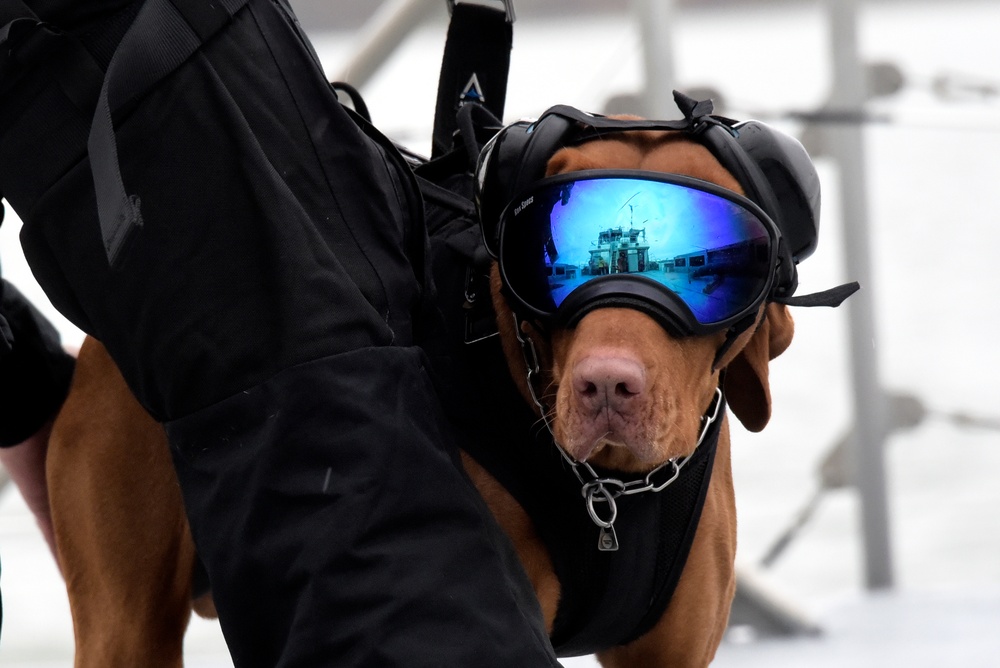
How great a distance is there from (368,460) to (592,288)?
435 mm

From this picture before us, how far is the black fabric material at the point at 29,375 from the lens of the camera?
1653 millimetres

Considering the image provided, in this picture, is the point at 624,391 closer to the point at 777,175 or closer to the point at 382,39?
the point at 777,175

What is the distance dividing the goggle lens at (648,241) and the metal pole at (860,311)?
2296mm

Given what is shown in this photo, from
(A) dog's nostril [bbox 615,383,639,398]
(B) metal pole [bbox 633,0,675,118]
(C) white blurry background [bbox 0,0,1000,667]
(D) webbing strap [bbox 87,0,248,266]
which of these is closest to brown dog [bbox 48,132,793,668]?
(A) dog's nostril [bbox 615,383,639,398]

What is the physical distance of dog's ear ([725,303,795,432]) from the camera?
1619mm

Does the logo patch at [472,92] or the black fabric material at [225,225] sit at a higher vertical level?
the logo patch at [472,92]

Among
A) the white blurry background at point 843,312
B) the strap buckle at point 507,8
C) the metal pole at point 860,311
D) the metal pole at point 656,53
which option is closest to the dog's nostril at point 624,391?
the strap buckle at point 507,8

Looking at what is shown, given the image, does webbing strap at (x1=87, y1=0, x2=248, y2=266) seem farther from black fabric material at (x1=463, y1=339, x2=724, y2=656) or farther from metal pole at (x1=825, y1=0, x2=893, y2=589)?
metal pole at (x1=825, y1=0, x2=893, y2=589)

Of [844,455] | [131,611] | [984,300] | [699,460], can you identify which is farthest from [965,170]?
[131,611]

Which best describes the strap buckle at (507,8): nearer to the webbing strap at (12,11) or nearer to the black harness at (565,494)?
the black harness at (565,494)

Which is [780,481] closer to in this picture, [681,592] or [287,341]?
[681,592]

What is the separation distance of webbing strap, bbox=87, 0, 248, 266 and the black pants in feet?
0.05

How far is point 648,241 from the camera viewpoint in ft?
4.43

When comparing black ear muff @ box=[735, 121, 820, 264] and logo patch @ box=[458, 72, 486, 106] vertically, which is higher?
logo patch @ box=[458, 72, 486, 106]
